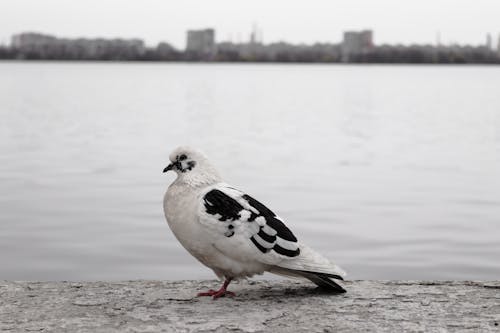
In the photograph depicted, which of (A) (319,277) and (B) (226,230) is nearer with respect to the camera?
(B) (226,230)

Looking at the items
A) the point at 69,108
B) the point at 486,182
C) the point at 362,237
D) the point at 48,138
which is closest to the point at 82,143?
the point at 48,138

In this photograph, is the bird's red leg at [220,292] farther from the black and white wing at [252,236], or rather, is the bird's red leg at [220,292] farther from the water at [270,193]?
the water at [270,193]

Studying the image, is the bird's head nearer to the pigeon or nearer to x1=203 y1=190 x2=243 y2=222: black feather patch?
the pigeon

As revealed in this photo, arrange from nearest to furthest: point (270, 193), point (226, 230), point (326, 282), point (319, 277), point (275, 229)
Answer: point (226, 230) < point (275, 229) < point (319, 277) < point (326, 282) < point (270, 193)

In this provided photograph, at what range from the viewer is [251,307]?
5.49m

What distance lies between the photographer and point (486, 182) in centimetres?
1723

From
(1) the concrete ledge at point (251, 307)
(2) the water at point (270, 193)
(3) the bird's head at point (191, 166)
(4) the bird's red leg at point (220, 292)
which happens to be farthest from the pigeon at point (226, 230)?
(2) the water at point (270, 193)

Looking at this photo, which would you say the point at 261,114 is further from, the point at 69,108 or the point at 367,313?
the point at 367,313

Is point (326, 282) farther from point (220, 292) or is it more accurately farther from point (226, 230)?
point (226, 230)

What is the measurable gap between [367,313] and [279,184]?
10.9 meters

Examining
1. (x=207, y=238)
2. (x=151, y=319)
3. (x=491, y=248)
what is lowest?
(x=491, y=248)

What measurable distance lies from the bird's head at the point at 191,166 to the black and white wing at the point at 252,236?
0.29 ft

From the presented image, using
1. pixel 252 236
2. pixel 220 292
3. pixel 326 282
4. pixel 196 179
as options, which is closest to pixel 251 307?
pixel 220 292

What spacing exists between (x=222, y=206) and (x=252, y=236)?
0.27 meters
